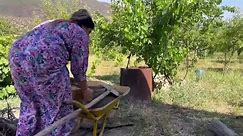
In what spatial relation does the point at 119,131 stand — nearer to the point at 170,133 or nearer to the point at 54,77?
the point at 170,133

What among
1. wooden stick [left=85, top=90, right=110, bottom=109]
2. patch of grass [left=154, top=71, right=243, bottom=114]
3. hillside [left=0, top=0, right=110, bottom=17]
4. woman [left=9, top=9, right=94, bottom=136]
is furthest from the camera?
hillside [left=0, top=0, right=110, bottom=17]

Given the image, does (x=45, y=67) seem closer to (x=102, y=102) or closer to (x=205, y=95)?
(x=102, y=102)

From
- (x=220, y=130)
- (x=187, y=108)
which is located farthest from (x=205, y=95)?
(x=220, y=130)

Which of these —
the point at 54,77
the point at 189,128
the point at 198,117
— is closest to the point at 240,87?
the point at 198,117

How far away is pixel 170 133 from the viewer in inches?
214

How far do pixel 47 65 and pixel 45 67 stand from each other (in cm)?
2

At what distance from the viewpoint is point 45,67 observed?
140 inches

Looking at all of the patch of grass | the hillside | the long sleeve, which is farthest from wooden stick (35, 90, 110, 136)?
the hillside

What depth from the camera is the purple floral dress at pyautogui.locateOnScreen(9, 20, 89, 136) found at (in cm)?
352

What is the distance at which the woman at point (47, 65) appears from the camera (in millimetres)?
3521

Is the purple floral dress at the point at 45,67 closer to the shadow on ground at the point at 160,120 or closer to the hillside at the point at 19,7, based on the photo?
the shadow on ground at the point at 160,120

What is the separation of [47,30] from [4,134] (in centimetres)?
144

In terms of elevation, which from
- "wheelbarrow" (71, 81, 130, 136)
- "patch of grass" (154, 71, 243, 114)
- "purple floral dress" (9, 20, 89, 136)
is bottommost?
"patch of grass" (154, 71, 243, 114)

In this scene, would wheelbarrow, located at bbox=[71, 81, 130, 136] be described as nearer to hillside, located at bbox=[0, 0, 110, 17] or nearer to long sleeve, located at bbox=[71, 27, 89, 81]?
long sleeve, located at bbox=[71, 27, 89, 81]
